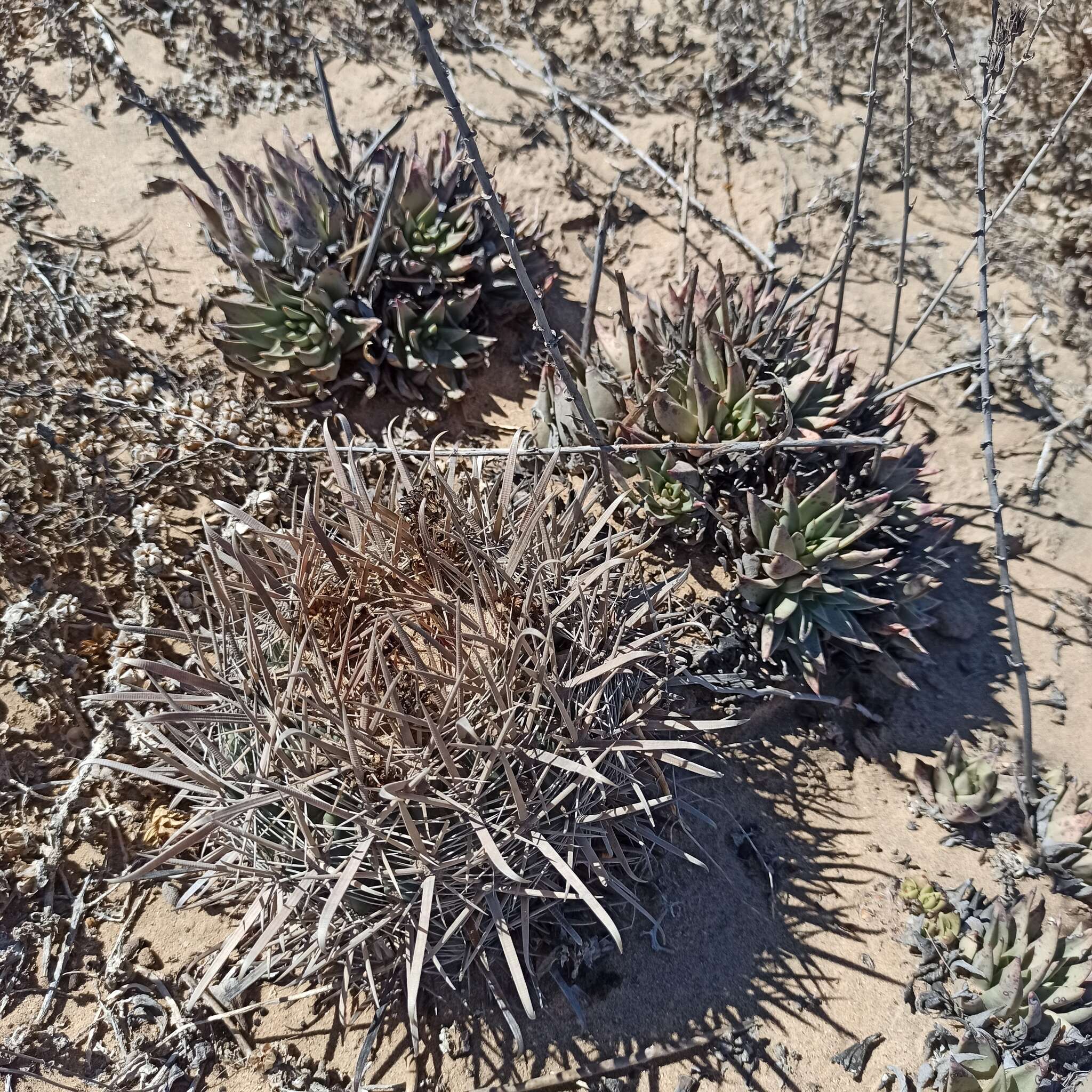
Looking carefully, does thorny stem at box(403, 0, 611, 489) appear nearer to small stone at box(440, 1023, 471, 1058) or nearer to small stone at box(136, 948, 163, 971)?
small stone at box(440, 1023, 471, 1058)

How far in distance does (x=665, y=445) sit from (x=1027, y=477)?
6.78 ft

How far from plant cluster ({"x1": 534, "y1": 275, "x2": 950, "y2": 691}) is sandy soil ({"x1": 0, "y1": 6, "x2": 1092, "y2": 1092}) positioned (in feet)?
1.06

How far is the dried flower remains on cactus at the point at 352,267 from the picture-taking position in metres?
2.88

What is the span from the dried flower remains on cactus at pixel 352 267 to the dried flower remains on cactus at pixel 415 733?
1.18 meters

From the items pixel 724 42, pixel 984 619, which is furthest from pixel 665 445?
pixel 724 42

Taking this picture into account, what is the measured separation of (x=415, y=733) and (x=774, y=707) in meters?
1.39

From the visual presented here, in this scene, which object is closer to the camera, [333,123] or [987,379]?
[987,379]

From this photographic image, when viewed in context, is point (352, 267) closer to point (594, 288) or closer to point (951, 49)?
point (594, 288)

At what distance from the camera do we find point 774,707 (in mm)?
2602

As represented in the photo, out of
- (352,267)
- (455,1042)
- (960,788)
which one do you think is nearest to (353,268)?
A: (352,267)

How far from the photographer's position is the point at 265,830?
1646mm

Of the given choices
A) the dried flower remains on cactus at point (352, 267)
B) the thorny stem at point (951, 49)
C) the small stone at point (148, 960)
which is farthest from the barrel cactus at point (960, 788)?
the small stone at point (148, 960)

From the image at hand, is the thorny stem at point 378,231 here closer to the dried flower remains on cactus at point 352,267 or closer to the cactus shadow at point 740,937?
the dried flower remains on cactus at point 352,267

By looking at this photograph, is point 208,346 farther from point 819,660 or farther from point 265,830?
point 819,660
